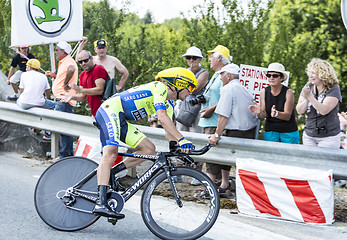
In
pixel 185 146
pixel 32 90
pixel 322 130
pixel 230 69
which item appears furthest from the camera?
pixel 32 90

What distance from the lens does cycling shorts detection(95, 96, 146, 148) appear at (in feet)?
17.4

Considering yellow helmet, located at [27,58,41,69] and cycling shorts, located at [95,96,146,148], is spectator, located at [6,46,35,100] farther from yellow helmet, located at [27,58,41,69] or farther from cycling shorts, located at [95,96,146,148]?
cycling shorts, located at [95,96,146,148]

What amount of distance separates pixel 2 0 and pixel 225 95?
10315 millimetres

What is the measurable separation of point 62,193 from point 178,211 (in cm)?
131

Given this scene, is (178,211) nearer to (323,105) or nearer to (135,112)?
(135,112)

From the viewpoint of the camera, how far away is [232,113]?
6875 mm

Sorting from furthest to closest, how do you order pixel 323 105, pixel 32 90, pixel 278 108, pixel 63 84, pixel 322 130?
pixel 32 90 → pixel 63 84 → pixel 278 108 → pixel 322 130 → pixel 323 105

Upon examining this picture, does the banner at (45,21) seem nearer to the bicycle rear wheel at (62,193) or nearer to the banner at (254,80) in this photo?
Result: the banner at (254,80)

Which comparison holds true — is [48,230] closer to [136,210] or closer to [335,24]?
[136,210]

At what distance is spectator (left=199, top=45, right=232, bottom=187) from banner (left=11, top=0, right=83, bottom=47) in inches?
135

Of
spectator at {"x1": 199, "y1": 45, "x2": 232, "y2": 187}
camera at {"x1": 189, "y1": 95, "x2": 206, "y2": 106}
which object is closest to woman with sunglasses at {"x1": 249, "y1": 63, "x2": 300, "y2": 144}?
spectator at {"x1": 199, "y1": 45, "x2": 232, "y2": 187}

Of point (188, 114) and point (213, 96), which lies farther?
point (188, 114)

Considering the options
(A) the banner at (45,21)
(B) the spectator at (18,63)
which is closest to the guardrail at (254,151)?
(A) the banner at (45,21)

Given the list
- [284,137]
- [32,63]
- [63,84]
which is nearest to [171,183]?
[284,137]
